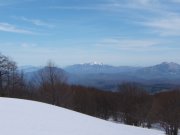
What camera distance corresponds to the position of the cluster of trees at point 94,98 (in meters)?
68.9

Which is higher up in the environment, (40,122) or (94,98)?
(40,122)

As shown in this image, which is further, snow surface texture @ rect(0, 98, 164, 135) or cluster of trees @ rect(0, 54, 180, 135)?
cluster of trees @ rect(0, 54, 180, 135)

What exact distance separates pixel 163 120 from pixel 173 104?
4.16 metres

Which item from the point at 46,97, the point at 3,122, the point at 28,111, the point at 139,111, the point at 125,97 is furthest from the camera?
the point at 125,97

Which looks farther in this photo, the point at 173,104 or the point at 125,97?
the point at 125,97

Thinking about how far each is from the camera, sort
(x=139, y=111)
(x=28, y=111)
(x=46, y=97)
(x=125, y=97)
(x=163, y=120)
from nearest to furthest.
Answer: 1. (x=28, y=111)
2. (x=46, y=97)
3. (x=163, y=120)
4. (x=139, y=111)
5. (x=125, y=97)

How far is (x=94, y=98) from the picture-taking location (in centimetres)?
9544

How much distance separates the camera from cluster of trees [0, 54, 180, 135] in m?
68.9

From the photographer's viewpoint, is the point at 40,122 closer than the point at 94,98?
Yes

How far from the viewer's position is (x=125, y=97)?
91750 millimetres

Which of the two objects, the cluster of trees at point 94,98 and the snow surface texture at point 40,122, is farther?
the cluster of trees at point 94,98

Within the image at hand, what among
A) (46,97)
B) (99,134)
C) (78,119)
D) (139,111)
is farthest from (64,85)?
(99,134)

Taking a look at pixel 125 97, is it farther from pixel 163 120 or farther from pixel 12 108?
pixel 12 108

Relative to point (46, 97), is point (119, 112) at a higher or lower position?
lower
